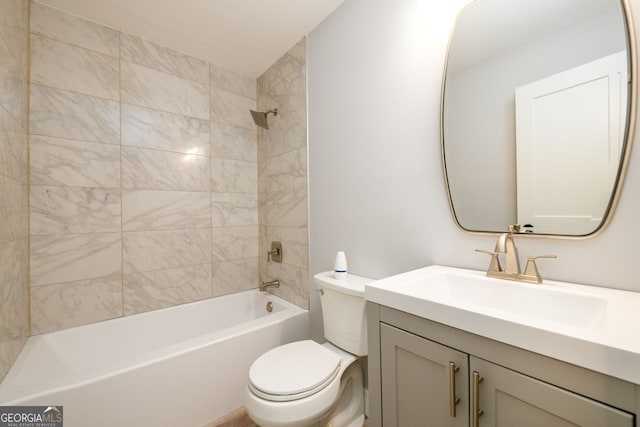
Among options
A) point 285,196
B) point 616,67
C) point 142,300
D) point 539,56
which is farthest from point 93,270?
point 616,67

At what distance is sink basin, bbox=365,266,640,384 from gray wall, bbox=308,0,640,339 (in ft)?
0.32

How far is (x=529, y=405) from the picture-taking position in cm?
57

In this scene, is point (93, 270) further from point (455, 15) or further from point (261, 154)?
point (455, 15)

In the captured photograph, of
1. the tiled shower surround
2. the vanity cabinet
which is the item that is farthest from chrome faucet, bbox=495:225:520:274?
the tiled shower surround

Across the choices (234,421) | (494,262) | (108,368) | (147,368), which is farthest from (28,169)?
(494,262)

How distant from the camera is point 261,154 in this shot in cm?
236

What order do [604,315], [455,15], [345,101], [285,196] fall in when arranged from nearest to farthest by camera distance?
1. [604,315]
2. [455,15]
3. [345,101]
4. [285,196]

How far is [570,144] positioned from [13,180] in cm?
231

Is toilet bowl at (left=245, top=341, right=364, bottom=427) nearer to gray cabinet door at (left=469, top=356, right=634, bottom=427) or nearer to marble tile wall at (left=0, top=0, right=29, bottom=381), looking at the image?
gray cabinet door at (left=469, top=356, right=634, bottom=427)

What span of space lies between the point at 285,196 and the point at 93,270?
134 centimetres

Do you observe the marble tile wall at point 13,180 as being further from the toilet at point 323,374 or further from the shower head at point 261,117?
the shower head at point 261,117

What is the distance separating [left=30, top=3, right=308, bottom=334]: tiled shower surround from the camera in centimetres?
154

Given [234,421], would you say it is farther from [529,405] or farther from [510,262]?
[510,262]

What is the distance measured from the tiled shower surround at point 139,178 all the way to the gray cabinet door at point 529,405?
4.41ft
